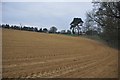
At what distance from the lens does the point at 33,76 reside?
33.8ft

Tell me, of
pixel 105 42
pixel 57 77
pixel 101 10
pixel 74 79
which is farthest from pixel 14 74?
pixel 105 42

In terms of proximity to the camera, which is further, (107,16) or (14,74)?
(107,16)

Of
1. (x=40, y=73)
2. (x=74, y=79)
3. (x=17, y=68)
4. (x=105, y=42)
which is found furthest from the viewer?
(x=105, y=42)

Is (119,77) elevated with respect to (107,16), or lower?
lower

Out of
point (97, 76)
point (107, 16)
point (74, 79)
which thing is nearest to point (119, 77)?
point (97, 76)

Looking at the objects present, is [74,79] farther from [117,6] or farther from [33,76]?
[117,6]

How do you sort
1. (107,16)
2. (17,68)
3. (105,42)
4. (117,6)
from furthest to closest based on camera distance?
(105,42), (107,16), (117,6), (17,68)

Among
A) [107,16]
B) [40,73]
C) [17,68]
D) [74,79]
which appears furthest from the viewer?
[107,16]

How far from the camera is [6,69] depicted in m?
11.4

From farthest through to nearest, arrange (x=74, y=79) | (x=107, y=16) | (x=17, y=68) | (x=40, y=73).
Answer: (x=107, y=16), (x=17, y=68), (x=40, y=73), (x=74, y=79)

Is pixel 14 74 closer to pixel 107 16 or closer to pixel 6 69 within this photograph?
pixel 6 69

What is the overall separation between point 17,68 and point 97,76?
3704 mm

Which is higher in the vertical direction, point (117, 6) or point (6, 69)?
point (117, 6)

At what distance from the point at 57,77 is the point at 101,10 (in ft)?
87.9
